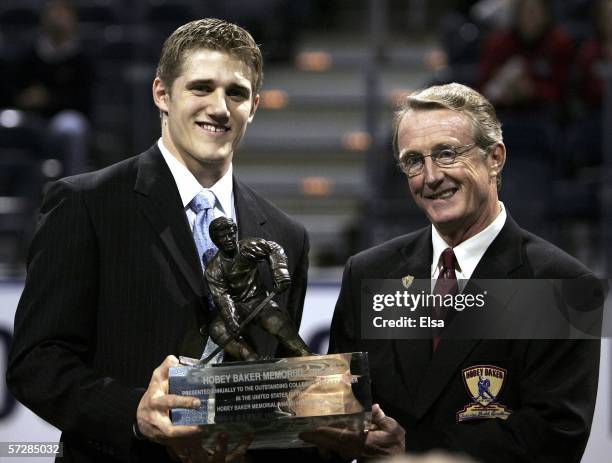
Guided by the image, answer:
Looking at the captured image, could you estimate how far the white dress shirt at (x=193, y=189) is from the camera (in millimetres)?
2295

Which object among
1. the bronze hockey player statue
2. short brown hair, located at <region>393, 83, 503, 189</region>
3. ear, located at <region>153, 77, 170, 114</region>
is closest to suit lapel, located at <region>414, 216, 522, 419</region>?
short brown hair, located at <region>393, 83, 503, 189</region>

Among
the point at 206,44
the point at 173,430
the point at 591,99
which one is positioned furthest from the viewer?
the point at 591,99

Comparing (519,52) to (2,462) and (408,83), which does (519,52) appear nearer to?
(408,83)

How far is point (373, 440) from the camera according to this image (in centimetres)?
222

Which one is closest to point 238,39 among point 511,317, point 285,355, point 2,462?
point 285,355

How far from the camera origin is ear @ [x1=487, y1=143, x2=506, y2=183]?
2393 mm

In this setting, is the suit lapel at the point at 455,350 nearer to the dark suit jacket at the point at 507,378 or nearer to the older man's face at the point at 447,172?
the dark suit jacket at the point at 507,378

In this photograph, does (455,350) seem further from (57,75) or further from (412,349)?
(57,75)

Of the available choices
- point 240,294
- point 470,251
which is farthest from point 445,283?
point 240,294

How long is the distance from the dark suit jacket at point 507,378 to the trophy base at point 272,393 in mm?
289

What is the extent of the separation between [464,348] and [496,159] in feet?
1.37

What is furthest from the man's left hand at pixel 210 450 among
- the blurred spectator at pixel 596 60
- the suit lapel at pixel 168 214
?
the blurred spectator at pixel 596 60

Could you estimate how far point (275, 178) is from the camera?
6473 millimetres

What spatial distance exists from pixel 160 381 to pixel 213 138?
51 cm
